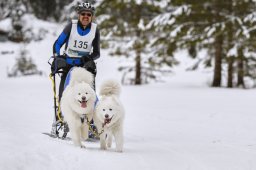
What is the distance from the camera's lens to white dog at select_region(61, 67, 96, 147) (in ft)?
19.7

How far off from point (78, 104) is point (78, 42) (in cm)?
149

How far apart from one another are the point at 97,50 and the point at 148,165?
2.57m

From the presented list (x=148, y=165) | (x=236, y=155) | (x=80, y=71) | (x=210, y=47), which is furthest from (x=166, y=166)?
(x=210, y=47)

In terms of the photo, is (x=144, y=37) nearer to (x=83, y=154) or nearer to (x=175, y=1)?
(x=175, y=1)

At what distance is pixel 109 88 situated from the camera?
6230mm

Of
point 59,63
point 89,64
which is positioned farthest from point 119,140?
point 59,63

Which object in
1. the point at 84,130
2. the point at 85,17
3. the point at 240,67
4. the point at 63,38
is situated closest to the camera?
the point at 84,130

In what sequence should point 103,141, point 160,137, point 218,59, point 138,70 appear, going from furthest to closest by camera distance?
point 138,70
point 218,59
point 160,137
point 103,141

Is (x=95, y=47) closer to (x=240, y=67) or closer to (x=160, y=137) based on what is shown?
(x=160, y=137)

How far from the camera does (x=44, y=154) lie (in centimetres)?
518

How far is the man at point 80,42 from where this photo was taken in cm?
702

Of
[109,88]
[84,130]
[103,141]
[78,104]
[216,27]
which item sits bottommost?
[103,141]

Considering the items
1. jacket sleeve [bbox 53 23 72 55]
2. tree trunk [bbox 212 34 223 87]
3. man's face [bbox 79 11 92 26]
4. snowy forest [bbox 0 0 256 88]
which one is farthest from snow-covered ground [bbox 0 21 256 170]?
snowy forest [bbox 0 0 256 88]

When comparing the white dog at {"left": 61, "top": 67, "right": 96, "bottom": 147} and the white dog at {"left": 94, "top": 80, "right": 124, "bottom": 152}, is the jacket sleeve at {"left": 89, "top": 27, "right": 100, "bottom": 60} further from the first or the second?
the white dog at {"left": 94, "top": 80, "right": 124, "bottom": 152}
